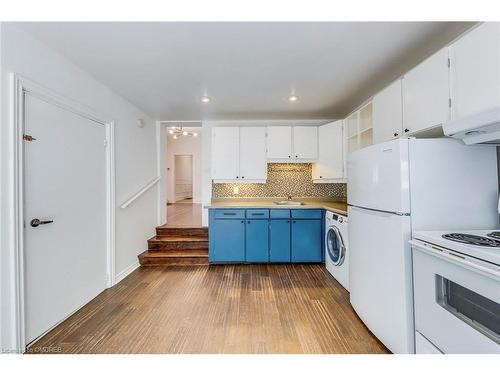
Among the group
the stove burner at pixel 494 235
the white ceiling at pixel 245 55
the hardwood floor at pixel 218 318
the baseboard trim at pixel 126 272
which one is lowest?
the hardwood floor at pixel 218 318

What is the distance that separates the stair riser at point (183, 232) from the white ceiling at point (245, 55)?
2078 millimetres

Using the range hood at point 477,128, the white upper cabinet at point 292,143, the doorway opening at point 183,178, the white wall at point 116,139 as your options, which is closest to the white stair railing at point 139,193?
the white wall at point 116,139

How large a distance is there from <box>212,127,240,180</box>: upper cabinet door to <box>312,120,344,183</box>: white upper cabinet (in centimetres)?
139

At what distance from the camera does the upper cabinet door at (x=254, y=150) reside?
3.56 meters

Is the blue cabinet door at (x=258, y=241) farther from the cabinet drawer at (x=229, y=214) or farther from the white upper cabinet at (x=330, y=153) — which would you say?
the white upper cabinet at (x=330, y=153)

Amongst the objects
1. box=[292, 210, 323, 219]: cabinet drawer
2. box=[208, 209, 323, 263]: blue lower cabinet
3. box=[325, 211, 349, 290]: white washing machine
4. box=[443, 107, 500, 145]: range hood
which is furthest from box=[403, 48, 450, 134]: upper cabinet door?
box=[208, 209, 323, 263]: blue lower cabinet

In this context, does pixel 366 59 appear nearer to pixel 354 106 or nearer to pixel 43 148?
pixel 354 106

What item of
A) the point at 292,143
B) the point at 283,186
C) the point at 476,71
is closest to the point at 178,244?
the point at 283,186

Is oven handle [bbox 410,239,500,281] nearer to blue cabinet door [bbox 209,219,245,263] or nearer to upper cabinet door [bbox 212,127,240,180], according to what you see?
blue cabinet door [bbox 209,219,245,263]

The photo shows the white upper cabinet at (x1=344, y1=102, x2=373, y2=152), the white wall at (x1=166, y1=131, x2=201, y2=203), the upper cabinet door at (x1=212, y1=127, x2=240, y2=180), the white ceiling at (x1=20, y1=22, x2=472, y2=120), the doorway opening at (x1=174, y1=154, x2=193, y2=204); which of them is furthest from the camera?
the doorway opening at (x1=174, y1=154, x2=193, y2=204)

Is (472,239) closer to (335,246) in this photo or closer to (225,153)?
(335,246)

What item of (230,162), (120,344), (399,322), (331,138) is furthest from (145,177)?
(399,322)

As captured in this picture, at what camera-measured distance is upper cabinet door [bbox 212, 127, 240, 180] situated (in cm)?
355

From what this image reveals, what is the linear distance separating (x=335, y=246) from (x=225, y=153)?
7.23 ft
